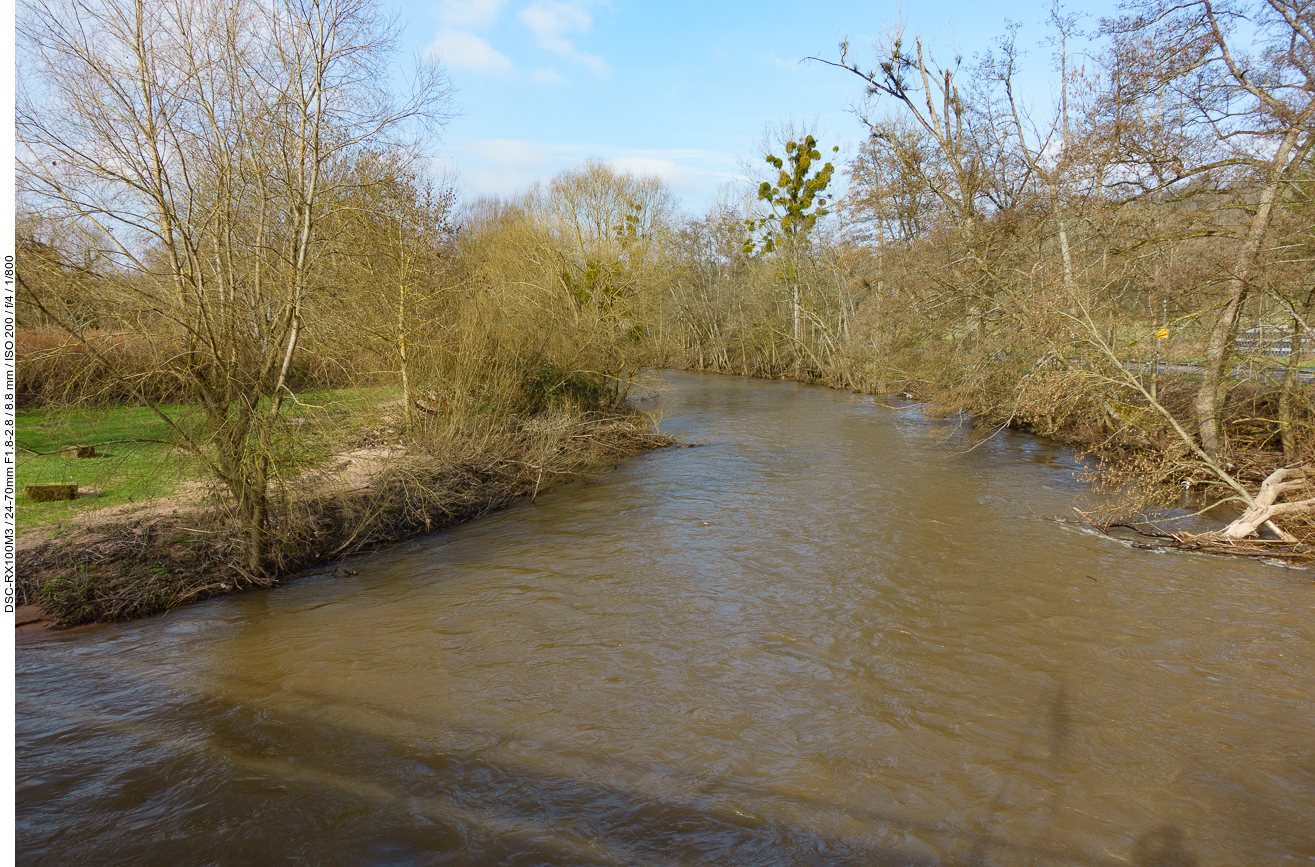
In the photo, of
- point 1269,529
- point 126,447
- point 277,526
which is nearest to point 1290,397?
point 1269,529

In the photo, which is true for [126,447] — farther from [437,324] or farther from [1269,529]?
[1269,529]

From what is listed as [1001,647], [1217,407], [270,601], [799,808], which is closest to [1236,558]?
[1217,407]

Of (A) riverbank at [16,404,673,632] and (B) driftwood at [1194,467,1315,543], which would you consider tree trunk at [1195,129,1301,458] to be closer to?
(B) driftwood at [1194,467,1315,543]

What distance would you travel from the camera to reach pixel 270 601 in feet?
26.5

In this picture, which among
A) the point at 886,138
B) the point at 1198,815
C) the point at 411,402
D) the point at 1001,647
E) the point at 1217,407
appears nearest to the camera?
the point at 1198,815

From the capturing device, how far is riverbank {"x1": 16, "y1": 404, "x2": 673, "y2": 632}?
24.4 feet

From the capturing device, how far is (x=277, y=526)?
28.8 ft

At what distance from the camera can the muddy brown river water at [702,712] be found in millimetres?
4340

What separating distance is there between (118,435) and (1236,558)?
1333 centimetres

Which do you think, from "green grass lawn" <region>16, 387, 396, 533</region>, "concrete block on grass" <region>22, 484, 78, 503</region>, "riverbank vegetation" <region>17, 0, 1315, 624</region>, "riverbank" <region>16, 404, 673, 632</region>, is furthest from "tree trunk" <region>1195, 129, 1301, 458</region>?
"concrete block on grass" <region>22, 484, 78, 503</region>

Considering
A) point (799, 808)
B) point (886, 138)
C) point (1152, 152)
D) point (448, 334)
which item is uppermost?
point (886, 138)

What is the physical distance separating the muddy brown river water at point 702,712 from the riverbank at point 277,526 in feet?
1.33

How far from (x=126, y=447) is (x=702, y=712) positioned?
22.5ft

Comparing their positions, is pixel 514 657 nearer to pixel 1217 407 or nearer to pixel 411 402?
pixel 411 402
